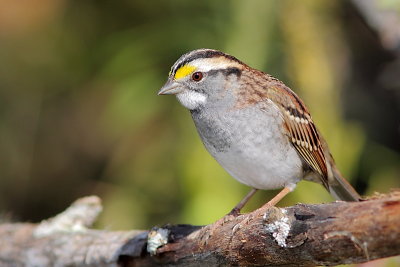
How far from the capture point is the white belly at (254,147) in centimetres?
364

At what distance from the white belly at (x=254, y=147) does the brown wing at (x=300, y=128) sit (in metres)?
0.08

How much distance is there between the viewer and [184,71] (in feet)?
12.3

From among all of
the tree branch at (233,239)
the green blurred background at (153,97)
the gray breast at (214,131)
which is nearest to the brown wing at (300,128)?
the gray breast at (214,131)

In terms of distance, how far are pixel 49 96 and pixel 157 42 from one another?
A: 1.14 m

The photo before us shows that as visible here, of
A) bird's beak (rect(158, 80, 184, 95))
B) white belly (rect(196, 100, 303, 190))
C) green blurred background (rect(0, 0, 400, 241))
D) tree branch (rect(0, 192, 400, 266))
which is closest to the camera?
tree branch (rect(0, 192, 400, 266))

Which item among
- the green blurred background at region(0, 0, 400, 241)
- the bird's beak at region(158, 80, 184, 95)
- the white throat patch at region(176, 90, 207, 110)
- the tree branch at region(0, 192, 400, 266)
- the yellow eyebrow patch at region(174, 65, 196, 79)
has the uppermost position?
the green blurred background at region(0, 0, 400, 241)

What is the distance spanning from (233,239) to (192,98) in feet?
2.79

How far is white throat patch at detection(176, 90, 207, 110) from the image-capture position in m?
3.81

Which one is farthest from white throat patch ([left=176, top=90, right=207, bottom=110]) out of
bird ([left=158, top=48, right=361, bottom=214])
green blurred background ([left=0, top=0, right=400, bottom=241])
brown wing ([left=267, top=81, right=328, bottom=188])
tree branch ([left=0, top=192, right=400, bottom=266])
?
green blurred background ([left=0, top=0, right=400, bottom=241])

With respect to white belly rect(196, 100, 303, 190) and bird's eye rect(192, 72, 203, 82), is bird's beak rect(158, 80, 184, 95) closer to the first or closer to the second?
bird's eye rect(192, 72, 203, 82)

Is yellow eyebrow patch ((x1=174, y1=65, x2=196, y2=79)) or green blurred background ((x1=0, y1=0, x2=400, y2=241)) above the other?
green blurred background ((x1=0, y1=0, x2=400, y2=241))

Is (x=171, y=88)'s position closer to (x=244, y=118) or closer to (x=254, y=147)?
(x=244, y=118)

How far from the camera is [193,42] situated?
18.6 ft

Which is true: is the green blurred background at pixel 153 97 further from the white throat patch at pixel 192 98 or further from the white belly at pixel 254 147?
the white throat patch at pixel 192 98
